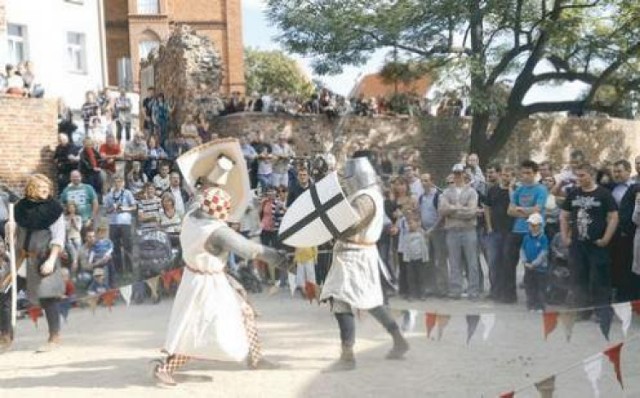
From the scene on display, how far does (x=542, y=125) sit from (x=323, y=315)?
63.2 feet

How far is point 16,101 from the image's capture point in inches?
628

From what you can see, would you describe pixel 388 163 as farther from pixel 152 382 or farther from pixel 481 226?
pixel 152 382

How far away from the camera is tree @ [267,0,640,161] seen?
2208 centimetres

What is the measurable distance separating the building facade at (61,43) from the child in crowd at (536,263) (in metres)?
22.3

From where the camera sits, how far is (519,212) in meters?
10.1

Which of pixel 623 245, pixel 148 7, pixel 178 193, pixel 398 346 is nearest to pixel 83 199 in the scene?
pixel 178 193

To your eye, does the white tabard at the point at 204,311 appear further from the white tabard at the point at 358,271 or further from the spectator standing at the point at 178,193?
the spectator standing at the point at 178,193

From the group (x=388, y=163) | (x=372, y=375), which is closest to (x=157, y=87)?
(x=388, y=163)

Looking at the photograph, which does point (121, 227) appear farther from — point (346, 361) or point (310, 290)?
point (346, 361)

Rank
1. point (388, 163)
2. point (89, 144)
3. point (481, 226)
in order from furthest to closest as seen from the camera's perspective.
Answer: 1. point (388, 163)
2. point (89, 144)
3. point (481, 226)

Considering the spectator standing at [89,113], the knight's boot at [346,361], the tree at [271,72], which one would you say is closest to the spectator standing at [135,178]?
the spectator standing at [89,113]

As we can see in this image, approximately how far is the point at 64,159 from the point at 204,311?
9.89 metres

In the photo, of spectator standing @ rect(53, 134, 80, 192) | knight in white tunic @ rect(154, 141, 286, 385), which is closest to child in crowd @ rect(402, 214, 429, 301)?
knight in white tunic @ rect(154, 141, 286, 385)

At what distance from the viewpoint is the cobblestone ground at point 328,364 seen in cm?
651
